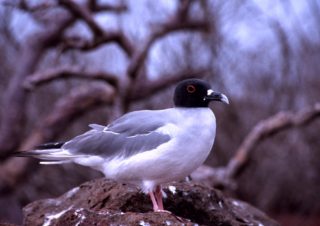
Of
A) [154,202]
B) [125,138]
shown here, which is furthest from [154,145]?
[154,202]

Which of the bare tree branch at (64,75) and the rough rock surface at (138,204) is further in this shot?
the bare tree branch at (64,75)

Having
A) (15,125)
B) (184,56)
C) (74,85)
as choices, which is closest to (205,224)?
(15,125)

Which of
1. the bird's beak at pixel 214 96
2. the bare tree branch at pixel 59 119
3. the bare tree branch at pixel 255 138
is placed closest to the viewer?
the bird's beak at pixel 214 96

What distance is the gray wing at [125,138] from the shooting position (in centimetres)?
484

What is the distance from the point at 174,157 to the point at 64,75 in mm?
6020

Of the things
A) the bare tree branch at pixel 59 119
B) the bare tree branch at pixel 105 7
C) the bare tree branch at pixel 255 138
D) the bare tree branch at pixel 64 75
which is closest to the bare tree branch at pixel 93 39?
the bare tree branch at pixel 64 75

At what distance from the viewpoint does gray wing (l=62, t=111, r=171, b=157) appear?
191 inches

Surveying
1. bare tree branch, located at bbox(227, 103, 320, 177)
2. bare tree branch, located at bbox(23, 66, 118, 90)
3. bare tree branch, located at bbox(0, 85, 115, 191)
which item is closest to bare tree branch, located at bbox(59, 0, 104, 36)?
bare tree branch, located at bbox(23, 66, 118, 90)

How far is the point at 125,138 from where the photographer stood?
4.97 metres

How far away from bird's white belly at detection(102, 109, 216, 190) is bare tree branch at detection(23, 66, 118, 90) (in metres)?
5.49

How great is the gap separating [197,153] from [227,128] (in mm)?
9319

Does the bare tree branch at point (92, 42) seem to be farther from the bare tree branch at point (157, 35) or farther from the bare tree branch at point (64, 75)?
the bare tree branch at point (157, 35)

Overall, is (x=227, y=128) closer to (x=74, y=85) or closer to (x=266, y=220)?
(x=74, y=85)

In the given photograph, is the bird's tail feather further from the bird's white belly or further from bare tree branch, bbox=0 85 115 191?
bare tree branch, bbox=0 85 115 191
